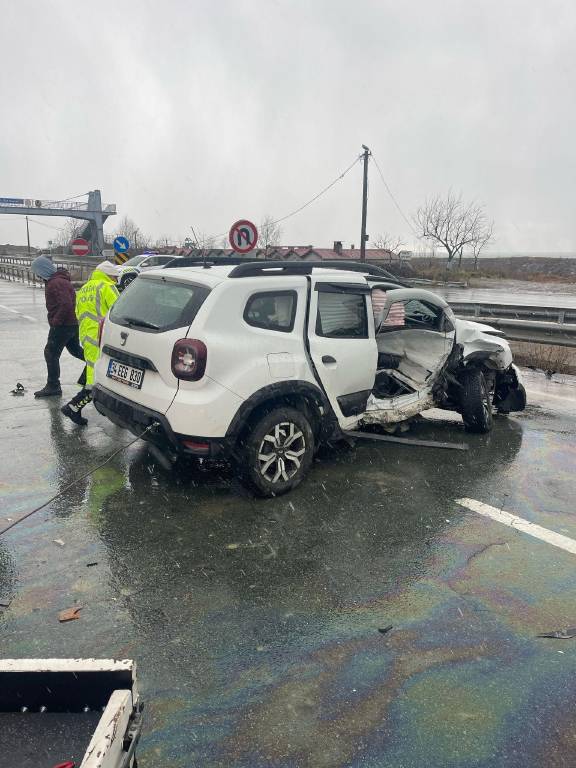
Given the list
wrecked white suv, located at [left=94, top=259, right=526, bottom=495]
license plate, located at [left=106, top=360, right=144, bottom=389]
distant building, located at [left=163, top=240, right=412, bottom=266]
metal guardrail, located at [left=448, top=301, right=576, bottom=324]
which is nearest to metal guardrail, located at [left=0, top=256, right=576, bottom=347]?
metal guardrail, located at [left=448, top=301, right=576, bottom=324]

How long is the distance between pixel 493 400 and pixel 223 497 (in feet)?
13.5

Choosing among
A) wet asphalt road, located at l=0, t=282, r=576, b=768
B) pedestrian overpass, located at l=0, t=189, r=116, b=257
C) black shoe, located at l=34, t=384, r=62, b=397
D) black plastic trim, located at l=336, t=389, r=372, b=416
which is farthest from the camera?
pedestrian overpass, located at l=0, t=189, r=116, b=257

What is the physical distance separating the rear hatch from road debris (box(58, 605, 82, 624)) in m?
1.52

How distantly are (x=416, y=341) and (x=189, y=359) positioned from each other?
10.9 feet

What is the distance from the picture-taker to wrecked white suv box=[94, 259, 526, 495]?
4.09 meters

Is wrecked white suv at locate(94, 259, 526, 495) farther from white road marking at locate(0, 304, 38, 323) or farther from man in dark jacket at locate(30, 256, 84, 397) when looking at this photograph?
white road marking at locate(0, 304, 38, 323)

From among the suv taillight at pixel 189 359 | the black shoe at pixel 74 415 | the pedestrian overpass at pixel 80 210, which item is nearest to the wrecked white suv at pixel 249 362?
the suv taillight at pixel 189 359

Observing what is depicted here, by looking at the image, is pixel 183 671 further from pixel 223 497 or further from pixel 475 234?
pixel 475 234

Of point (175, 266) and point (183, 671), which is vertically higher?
point (175, 266)

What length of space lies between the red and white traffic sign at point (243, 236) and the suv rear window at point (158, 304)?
531cm

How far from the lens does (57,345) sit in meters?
7.36

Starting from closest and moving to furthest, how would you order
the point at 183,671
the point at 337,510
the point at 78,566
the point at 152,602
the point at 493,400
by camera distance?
the point at 183,671, the point at 152,602, the point at 78,566, the point at 337,510, the point at 493,400

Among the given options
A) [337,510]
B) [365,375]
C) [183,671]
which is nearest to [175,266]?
[365,375]

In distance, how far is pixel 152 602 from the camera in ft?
10.3
